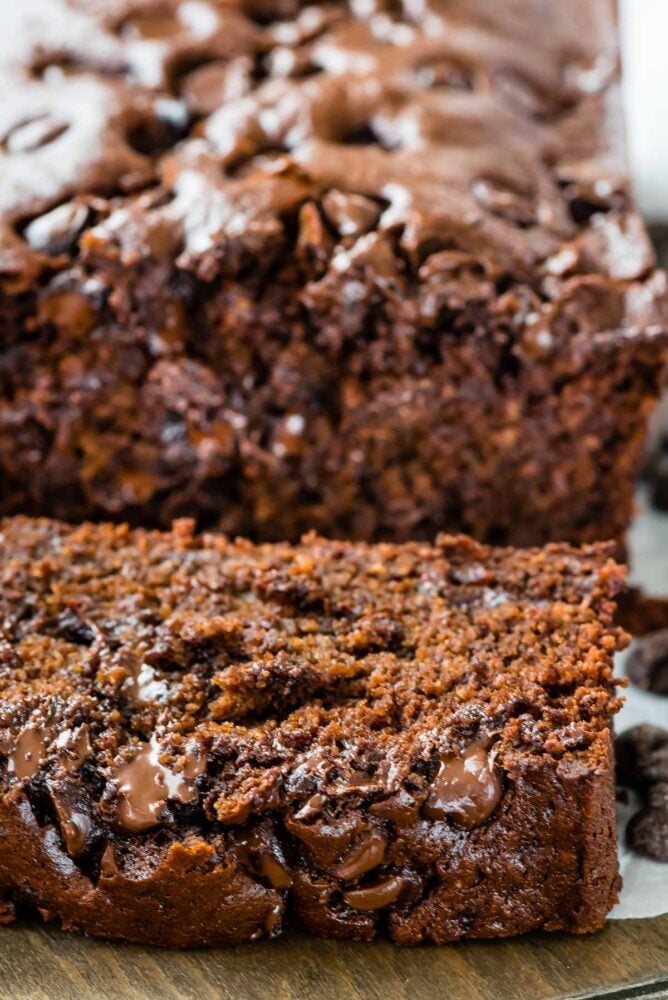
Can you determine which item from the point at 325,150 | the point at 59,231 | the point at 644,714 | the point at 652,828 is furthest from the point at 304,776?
the point at 325,150

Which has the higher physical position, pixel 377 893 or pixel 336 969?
pixel 377 893

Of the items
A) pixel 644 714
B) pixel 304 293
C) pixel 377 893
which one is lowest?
pixel 644 714

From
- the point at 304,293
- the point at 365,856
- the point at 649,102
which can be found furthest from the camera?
the point at 649,102

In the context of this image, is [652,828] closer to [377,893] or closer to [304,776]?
[377,893]

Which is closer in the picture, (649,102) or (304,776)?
(304,776)

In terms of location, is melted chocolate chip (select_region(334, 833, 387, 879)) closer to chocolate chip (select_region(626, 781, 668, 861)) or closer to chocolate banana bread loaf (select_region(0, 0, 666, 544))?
chocolate chip (select_region(626, 781, 668, 861))

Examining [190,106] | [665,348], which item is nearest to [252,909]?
[665,348]

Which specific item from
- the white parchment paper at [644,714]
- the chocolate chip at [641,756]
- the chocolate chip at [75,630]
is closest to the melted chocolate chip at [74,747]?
the chocolate chip at [75,630]

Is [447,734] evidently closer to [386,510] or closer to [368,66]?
[386,510]
